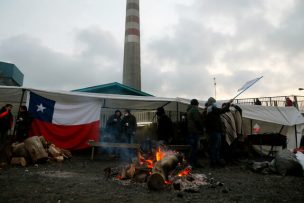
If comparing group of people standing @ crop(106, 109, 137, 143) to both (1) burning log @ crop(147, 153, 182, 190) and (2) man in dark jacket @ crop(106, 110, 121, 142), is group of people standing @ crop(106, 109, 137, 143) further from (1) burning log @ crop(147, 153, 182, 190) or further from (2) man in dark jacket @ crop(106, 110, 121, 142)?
Result: (1) burning log @ crop(147, 153, 182, 190)

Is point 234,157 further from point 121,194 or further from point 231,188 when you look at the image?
point 121,194

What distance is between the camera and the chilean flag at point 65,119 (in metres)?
10.3

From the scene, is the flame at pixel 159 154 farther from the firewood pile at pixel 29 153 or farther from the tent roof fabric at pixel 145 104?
the tent roof fabric at pixel 145 104

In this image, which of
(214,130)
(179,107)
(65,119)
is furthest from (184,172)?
(179,107)

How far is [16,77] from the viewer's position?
28.5 metres

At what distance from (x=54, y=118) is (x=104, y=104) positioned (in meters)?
2.44

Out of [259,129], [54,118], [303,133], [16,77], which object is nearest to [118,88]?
[54,118]

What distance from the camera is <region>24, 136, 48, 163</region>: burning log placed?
8.34 meters

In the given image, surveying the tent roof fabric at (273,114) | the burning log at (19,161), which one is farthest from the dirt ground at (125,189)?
the tent roof fabric at (273,114)

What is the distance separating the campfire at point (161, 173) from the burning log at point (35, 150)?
2.99 m

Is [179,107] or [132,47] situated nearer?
[179,107]

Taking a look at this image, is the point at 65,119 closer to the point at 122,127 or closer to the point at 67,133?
the point at 67,133

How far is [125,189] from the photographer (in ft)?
17.1

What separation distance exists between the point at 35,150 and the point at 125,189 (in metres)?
4.45
